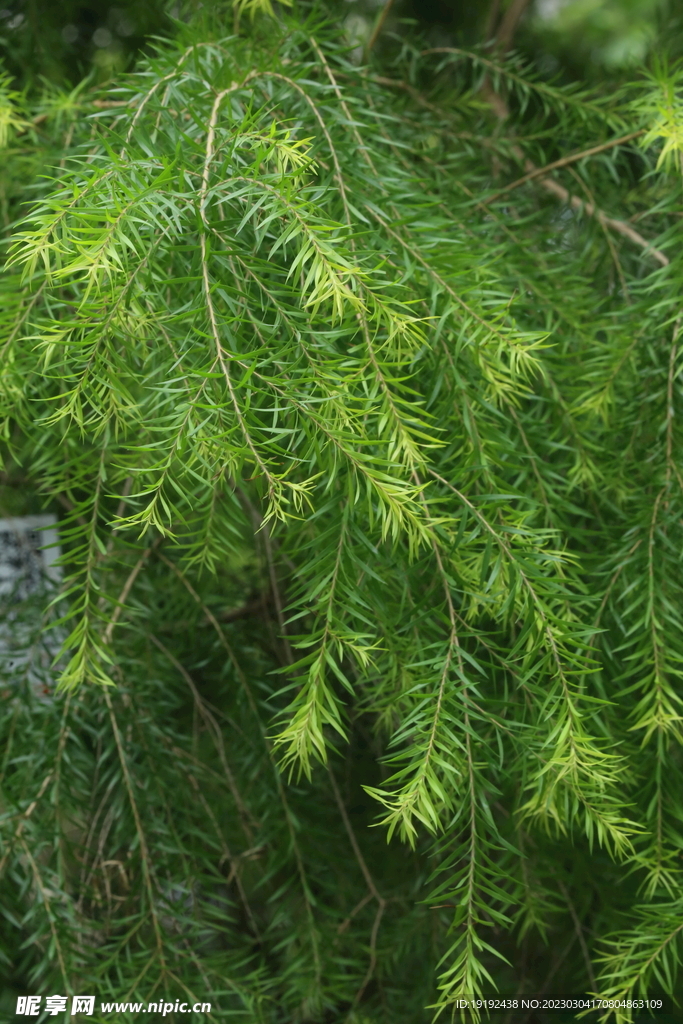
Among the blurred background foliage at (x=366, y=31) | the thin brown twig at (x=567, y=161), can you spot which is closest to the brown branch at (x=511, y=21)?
the blurred background foliage at (x=366, y=31)

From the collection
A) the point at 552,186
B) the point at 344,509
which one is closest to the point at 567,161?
the point at 552,186

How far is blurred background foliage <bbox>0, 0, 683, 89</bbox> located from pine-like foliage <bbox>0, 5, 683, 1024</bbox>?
0.09 meters

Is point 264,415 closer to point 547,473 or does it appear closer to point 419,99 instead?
point 547,473

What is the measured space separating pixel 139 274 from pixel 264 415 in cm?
14

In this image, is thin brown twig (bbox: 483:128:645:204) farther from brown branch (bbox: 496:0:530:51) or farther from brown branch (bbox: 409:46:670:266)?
brown branch (bbox: 496:0:530:51)

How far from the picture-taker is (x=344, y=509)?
20.2 inches

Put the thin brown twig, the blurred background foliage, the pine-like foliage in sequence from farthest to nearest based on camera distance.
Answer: the blurred background foliage, the thin brown twig, the pine-like foliage

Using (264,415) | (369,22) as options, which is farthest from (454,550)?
(369,22)

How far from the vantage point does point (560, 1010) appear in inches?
36.8

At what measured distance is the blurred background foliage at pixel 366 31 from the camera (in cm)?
95

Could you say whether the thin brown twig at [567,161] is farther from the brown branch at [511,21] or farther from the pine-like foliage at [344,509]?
the brown branch at [511,21]

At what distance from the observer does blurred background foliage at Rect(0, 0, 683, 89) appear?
95 centimetres

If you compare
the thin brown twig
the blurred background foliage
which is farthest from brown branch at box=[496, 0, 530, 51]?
the thin brown twig

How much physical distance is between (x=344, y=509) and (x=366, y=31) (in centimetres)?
83
